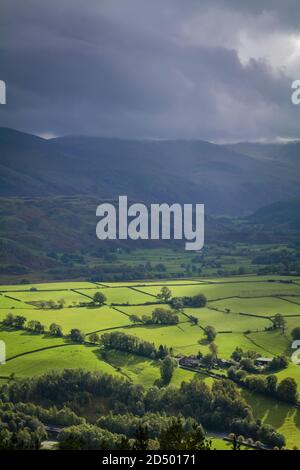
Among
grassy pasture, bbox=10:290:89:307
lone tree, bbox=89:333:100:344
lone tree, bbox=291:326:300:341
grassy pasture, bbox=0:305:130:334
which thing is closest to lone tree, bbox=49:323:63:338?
grassy pasture, bbox=0:305:130:334

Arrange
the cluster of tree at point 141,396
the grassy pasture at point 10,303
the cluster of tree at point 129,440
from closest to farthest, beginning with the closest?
the cluster of tree at point 129,440, the cluster of tree at point 141,396, the grassy pasture at point 10,303

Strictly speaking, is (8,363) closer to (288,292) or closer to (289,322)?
(289,322)

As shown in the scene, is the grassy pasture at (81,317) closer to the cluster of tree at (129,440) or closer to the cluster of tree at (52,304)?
the cluster of tree at (52,304)

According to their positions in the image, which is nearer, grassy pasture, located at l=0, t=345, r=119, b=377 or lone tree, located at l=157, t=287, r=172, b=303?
grassy pasture, located at l=0, t=345, r=119, b=377

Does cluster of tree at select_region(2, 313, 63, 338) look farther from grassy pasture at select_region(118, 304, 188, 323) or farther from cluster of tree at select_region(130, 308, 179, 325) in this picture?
grassy pasture at select_region(118, 304, 188, 323)

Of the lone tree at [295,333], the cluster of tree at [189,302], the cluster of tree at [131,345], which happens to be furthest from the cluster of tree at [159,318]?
the lone tree at [295,333]
